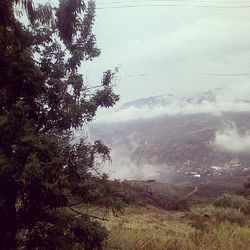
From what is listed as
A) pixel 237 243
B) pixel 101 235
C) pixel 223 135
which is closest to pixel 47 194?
pixel 101 235

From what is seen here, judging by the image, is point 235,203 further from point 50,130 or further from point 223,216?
point 50,130

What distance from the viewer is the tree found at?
6562mm

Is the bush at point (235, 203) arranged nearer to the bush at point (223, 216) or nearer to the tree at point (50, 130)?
the bush at point (223, 216)

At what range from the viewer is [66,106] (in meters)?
7.51

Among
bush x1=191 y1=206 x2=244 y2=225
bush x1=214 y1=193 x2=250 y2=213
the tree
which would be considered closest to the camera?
the tree

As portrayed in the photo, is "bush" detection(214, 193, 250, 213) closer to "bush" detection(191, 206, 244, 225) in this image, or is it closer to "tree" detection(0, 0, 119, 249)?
"bush" detection(191, 206, 244, 225)

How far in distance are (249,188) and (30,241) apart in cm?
2517

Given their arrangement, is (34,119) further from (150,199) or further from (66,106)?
(150,199)

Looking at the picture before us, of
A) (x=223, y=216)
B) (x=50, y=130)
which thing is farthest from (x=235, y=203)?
(x=50, y=130)

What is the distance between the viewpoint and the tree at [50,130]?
656 cm

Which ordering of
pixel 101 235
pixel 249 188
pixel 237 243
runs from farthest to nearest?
pixel 249 188 → pixel 237 243 → pixel 101 235

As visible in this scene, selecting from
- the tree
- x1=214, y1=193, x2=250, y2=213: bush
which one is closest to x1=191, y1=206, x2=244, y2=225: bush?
x1=214, y1=193, x2=250, y2=213: bush

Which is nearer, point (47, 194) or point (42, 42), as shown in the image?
point (47, 194)

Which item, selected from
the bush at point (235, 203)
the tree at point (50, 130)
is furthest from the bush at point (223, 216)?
the tree at point (50, 130)
